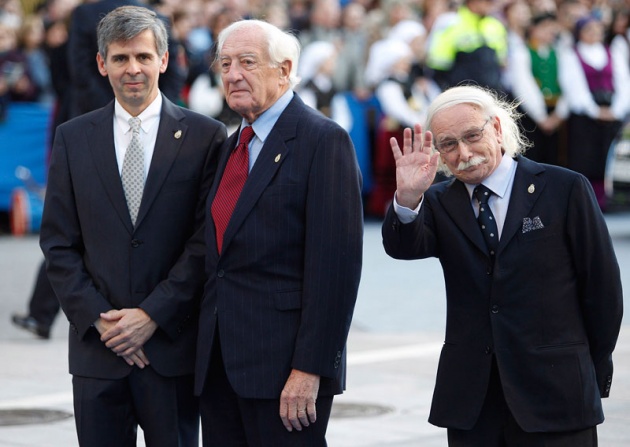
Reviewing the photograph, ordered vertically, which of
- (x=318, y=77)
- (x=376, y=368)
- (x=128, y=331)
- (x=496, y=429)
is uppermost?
(x=318, y=77)

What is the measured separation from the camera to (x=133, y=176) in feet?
16.5

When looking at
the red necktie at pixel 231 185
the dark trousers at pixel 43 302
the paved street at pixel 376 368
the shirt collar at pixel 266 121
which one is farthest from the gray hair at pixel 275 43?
the dark trousers at pixel 43 302

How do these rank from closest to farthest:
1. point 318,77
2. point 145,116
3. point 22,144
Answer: point 145,116, point 22,144, point 318,77

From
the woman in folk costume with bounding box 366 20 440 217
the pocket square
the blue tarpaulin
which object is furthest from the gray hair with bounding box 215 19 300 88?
the woman in folk costume with bounding box 366 20 440 217

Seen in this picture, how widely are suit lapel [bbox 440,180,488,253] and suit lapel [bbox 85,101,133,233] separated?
44.6 inches

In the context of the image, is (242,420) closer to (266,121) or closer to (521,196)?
(266,121)

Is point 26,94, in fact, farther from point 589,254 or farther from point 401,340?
point 589,254

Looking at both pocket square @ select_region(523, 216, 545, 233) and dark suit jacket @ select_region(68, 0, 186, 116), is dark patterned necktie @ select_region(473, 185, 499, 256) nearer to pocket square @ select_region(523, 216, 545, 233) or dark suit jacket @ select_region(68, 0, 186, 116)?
pocket square @ select_region(523, 216, 545, 233)

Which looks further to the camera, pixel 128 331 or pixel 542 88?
pixel 542 88

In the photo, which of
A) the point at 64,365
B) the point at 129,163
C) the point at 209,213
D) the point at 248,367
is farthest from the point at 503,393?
the point at 64,365

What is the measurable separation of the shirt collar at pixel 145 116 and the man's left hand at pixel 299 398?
3.70 feet

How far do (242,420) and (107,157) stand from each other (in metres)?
1.08

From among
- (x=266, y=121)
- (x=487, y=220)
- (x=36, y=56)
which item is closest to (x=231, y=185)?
(x=266, y=121)

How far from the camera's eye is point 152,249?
16.3ft
